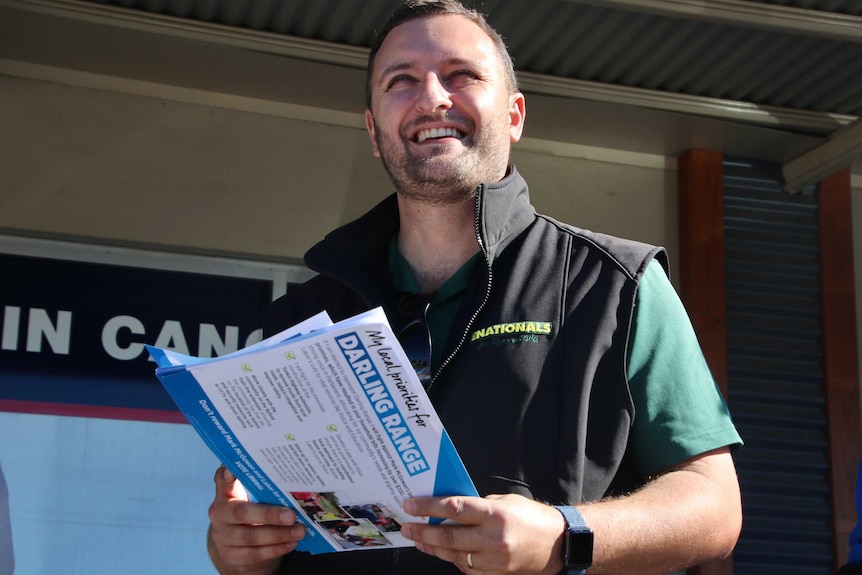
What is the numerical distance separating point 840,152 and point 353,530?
4.27 metres

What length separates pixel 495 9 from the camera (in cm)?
492

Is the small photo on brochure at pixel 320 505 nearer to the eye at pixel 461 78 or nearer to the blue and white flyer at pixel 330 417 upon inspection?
the blue and white flyer at pixel 330 417

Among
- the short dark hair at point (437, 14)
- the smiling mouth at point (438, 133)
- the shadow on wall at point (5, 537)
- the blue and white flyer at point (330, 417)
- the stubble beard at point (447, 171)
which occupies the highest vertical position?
the short dark hair at point (437, 14)

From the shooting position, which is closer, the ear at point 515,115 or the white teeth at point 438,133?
the white teeth at point 438,133

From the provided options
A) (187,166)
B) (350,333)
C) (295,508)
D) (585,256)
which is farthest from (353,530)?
(187,166)

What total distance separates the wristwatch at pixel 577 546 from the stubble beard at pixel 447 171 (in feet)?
2.89

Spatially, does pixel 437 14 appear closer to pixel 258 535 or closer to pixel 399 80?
pixel 399 80

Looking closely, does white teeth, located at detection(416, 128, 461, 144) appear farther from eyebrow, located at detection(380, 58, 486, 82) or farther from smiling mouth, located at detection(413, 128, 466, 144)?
eyebrow, located at detection(380, 58, 486, 82)

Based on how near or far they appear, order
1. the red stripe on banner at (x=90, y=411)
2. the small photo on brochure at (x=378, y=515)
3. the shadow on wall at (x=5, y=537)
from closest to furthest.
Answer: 1. the small photo on brochure at (x=378, y=515)
2. the shadow on wall at (x=5, y=537)
3. the red stripe on banner at (x=90, y=411)

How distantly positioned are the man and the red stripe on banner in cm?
258

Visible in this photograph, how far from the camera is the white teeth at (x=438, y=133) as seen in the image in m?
2.64

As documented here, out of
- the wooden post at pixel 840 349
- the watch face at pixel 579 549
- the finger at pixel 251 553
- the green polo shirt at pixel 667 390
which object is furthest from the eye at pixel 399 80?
the wooden post at pixel 840 349

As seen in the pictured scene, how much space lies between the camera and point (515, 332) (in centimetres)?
232

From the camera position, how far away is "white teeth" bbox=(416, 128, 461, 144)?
8.68 ft
